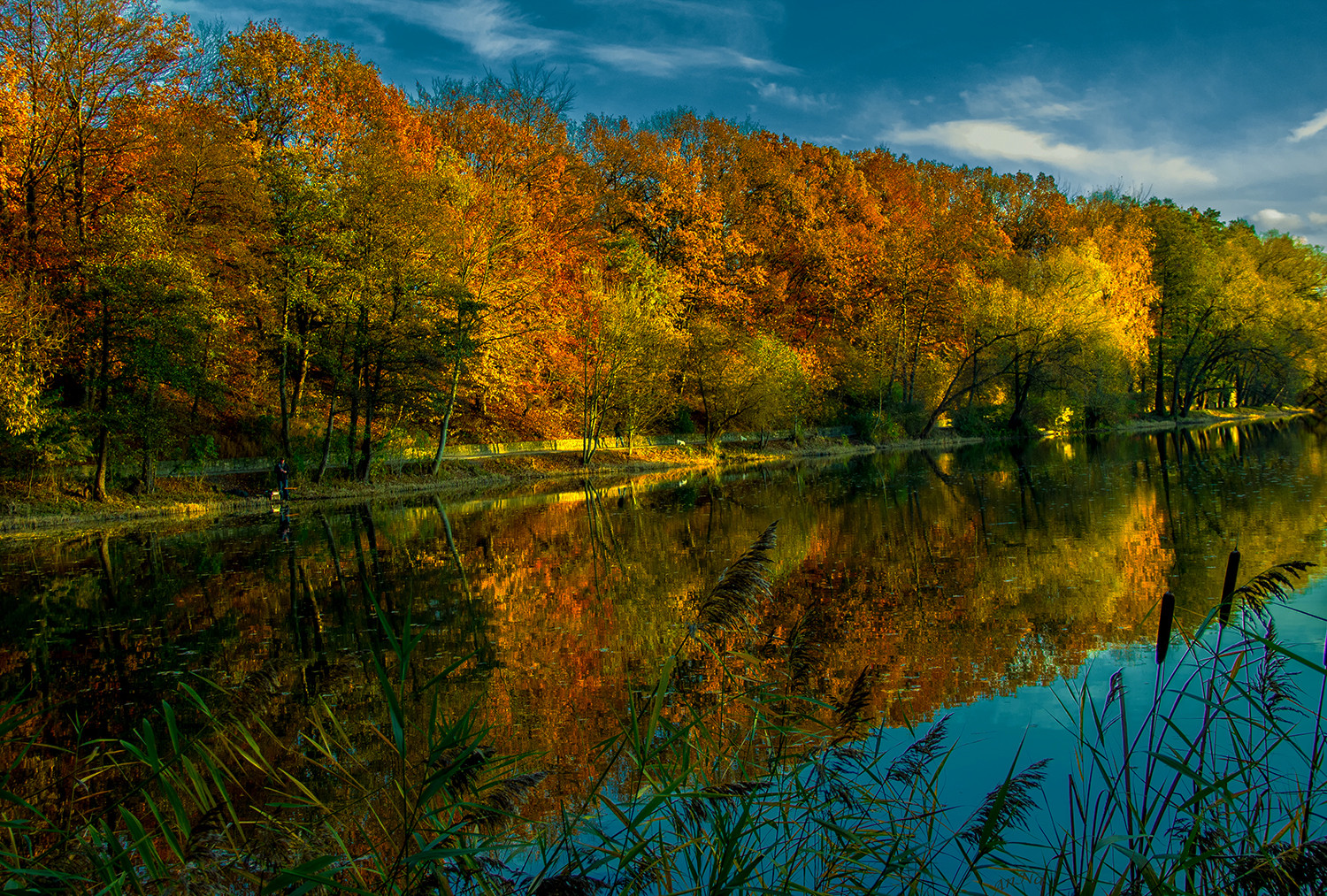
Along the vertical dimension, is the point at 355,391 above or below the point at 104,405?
above

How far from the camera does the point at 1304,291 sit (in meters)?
59.6

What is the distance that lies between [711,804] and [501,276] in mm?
32312

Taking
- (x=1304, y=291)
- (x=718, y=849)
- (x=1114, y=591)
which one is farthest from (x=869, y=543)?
(x=1304, y=291)

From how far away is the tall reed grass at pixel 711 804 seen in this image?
118 inches

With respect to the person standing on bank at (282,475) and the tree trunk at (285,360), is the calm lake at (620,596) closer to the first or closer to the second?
the person standing on bank at (282,475)

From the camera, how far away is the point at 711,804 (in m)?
3.77

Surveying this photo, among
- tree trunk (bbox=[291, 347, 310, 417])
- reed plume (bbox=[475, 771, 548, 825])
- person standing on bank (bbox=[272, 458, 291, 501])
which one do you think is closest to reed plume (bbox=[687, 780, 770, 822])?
reed plume (bbox=[475, 771, 548, 825])

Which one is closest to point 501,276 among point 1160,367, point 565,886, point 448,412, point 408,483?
point 448,412

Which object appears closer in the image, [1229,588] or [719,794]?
[1229,588]

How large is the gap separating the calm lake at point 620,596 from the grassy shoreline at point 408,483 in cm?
251

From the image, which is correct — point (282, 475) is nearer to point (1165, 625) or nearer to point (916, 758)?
point (916, 758)

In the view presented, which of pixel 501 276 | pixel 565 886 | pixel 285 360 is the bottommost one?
pixel 565 886

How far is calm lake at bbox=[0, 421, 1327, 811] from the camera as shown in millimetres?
6969

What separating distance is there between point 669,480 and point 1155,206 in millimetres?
48624
